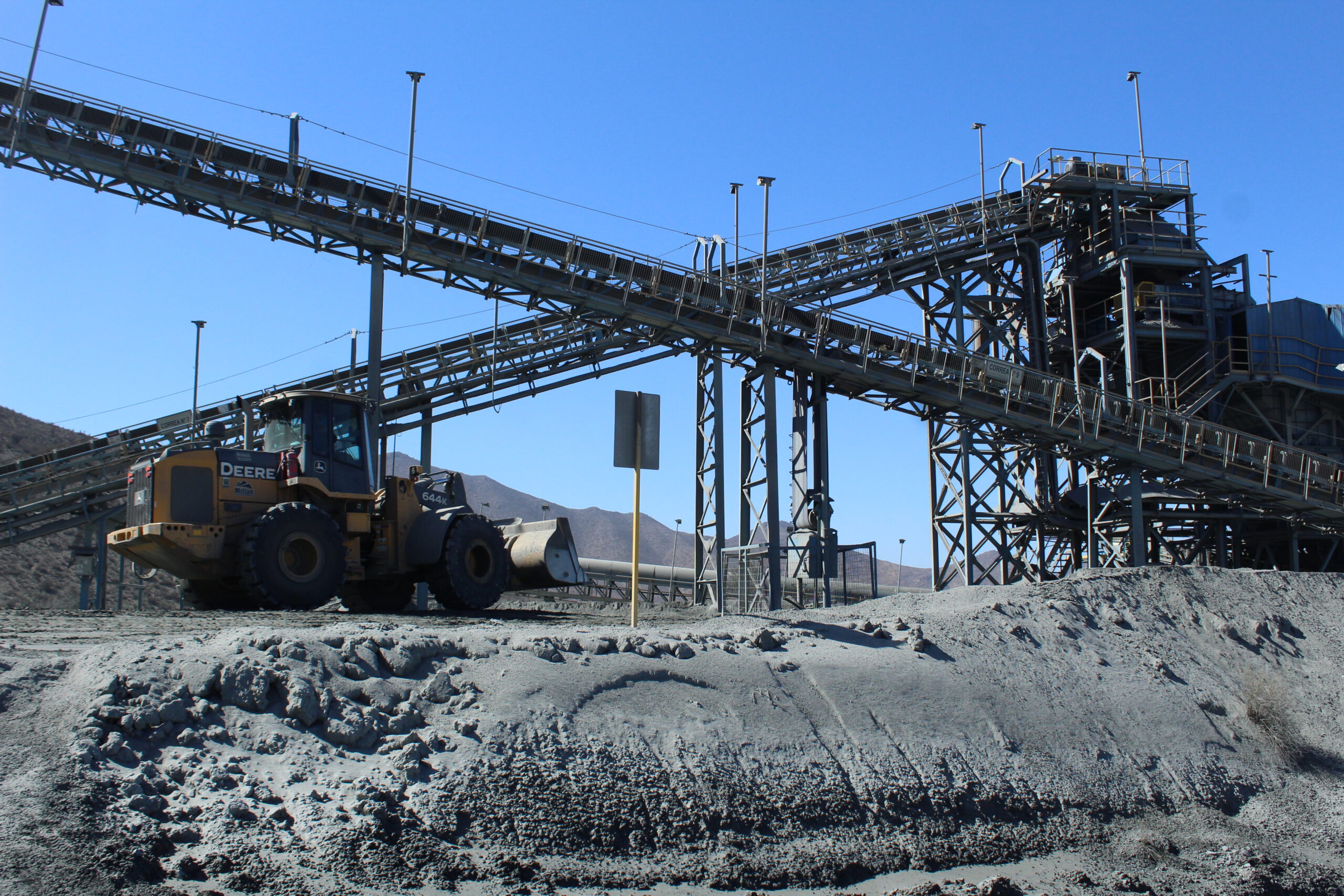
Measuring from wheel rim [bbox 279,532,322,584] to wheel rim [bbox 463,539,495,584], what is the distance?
2.60m

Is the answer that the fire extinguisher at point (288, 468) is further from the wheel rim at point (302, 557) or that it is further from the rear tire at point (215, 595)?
the rear tire at point (215, 595)

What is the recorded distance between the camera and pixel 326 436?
16.0 metres

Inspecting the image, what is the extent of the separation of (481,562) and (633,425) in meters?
5.98

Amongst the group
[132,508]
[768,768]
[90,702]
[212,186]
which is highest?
[212,186]

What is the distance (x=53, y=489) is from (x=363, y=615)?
775 inches

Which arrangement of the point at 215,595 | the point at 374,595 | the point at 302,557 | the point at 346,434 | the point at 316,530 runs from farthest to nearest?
the point at 374,595
the point at 346,434
the point at 215,595
the point at 302,557
the point at 316,530

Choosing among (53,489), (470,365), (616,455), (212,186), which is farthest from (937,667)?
(53,489)

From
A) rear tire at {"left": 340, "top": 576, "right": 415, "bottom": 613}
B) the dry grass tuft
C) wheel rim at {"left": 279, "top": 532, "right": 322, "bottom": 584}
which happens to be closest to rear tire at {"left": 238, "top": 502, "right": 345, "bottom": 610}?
wheel rim at {"left": 279, "top": 532, "right": 322, "bottom": 584}

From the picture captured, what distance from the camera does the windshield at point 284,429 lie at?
52.6 feet

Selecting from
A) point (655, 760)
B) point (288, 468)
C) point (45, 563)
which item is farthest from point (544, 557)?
point (45, 563)

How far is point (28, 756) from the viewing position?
6977 mm

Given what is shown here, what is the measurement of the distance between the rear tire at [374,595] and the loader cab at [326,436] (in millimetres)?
2293

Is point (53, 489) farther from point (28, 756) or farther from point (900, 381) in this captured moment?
point (28, 756)

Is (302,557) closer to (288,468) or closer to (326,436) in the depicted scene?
(288,468)
